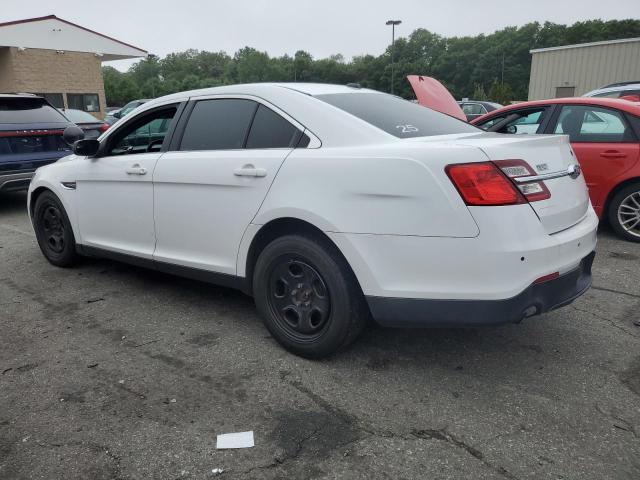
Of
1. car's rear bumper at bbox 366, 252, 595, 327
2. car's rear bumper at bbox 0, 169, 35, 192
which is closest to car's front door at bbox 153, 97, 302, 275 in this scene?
car's rear bumper at bbox 366, 252, 595, 327

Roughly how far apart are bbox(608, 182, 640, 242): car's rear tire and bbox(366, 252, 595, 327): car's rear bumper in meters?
3.27

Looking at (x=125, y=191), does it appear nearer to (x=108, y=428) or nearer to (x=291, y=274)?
(x=291, y=274)

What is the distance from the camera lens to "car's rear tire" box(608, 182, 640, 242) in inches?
222

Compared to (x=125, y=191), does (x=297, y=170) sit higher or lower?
higher

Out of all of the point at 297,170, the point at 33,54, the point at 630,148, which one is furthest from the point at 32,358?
the point at 33,54

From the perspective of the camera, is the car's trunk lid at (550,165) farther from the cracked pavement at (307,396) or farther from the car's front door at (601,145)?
the car's front door at (601,145)

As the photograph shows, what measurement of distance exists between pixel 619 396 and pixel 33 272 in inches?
188

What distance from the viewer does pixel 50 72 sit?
84.3ft

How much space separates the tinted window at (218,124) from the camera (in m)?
3.55

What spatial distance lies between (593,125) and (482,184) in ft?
13.2

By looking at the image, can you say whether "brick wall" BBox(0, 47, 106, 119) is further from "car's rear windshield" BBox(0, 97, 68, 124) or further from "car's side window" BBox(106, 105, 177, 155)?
"car's side window" BBox(106, 105, 177, 155)

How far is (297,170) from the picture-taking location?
10.1 ft

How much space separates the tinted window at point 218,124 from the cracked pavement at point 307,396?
1.22m

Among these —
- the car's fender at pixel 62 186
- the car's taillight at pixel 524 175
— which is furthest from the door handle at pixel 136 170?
the car's taillight at pixel 524 175
